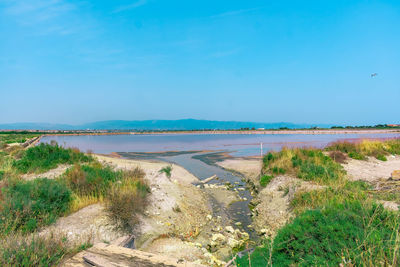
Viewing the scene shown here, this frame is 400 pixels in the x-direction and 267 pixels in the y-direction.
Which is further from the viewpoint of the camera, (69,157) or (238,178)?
(238,178)

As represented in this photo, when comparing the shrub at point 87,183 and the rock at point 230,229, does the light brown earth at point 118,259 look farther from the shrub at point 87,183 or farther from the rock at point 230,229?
the rock at point 230,229

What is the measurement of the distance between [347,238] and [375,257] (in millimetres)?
886

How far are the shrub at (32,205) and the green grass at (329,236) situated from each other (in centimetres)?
516

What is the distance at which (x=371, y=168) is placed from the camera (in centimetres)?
1591

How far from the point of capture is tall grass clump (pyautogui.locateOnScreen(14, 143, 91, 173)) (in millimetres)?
13789

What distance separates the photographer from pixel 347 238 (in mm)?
4301

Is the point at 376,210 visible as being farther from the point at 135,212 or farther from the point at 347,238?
the point at 135,212

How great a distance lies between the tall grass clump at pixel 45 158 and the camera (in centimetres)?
1379

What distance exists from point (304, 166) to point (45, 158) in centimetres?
1518

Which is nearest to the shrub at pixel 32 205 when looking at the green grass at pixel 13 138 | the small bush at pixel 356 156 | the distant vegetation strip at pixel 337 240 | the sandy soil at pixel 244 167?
the distant vegetation strip at pixel 337 240

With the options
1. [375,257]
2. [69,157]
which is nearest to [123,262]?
[375,257]

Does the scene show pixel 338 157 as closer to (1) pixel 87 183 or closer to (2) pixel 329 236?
(2) pixel 329 236

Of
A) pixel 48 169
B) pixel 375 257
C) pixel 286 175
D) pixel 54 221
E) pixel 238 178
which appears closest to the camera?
pixel 375 257

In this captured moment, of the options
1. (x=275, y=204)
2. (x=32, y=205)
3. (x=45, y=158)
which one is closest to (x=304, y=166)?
(x=275, y=204)
